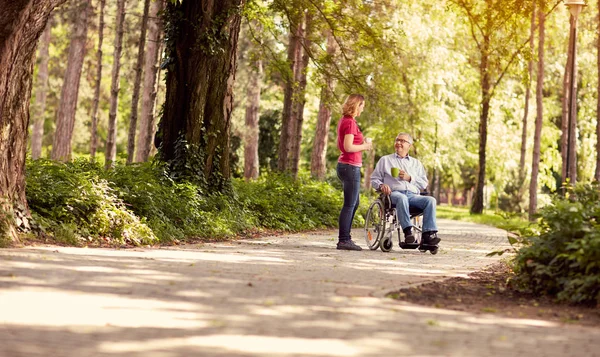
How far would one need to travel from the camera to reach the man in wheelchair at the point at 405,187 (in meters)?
13.7

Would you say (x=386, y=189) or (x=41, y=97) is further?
(x=41, y=97)

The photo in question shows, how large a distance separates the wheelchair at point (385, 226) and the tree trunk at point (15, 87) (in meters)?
5.27

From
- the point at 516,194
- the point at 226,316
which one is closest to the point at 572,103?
the point at 226,316

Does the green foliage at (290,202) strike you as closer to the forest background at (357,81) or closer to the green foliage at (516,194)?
the forest background at (357,81)

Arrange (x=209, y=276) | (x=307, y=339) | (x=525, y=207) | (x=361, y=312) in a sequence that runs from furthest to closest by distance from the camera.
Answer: (x=525, y=207)
(x=209, y=276)
(x=361, y=312)
(x=307, y=339)

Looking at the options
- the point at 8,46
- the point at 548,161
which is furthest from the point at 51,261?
the point at 548,161

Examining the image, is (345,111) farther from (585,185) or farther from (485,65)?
(485,65)

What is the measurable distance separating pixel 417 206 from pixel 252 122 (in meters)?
21.6

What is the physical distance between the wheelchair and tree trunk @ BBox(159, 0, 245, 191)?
3.15m

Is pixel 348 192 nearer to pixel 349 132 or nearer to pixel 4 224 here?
pixel 349 132

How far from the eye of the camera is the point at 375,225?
1411 cm

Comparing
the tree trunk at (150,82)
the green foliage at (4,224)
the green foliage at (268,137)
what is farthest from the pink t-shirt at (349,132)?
the green foliage at (268,137)

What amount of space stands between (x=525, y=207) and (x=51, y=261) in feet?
122

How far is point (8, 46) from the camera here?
10359 millimetres
